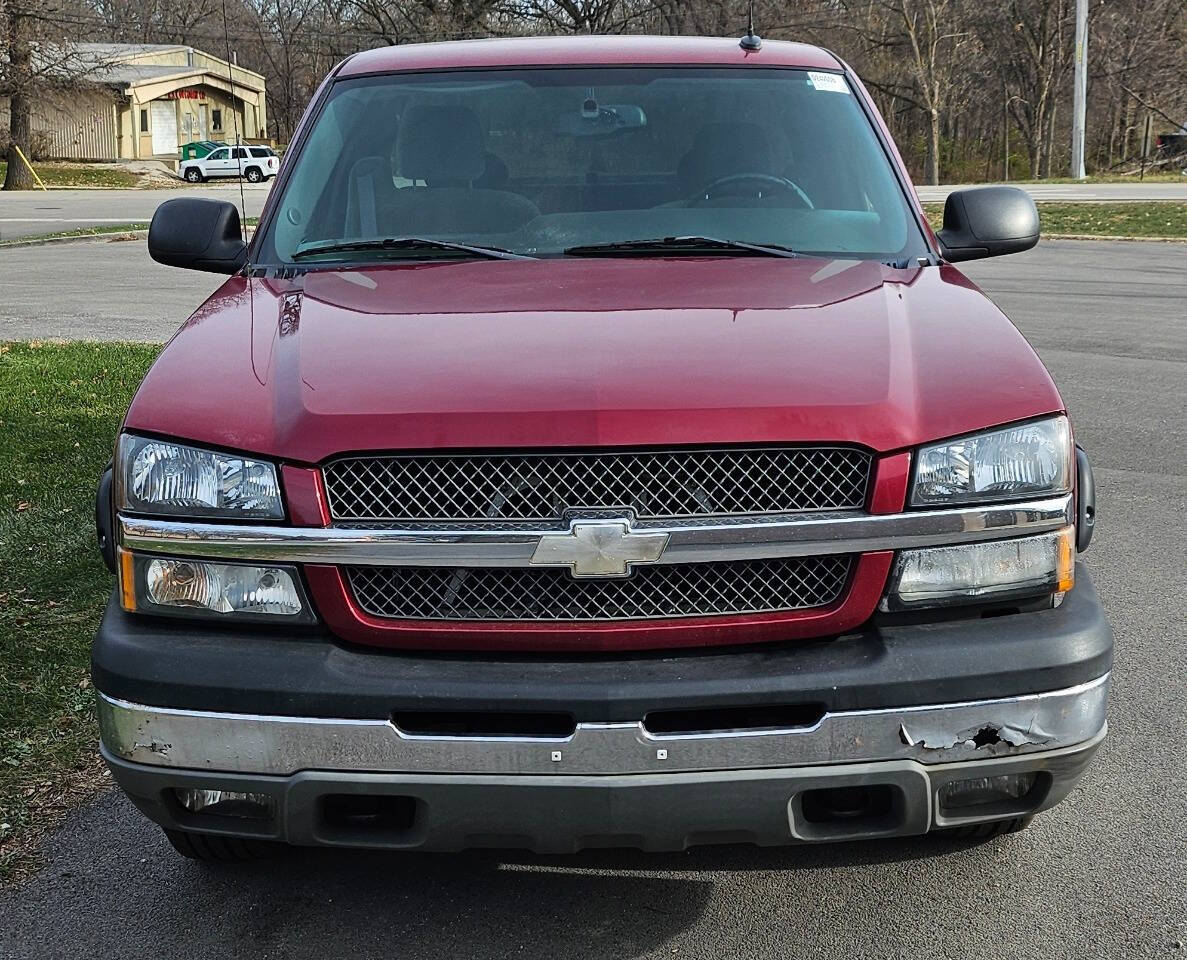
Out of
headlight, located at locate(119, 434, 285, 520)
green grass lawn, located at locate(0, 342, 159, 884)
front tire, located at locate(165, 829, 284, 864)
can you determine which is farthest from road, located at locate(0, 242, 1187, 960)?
headlight, located at locate(119, 434, 285, 520)

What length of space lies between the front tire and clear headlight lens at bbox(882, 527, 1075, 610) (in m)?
1.46

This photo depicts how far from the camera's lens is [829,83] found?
4312 millimetres

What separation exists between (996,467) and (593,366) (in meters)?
0.79

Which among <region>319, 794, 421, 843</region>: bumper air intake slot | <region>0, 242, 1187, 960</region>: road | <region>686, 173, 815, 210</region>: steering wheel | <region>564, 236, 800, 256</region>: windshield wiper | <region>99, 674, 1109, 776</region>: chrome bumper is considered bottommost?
<region>0, 242, 1187, 960</region>: road

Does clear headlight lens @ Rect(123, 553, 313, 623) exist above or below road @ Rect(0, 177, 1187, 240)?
below

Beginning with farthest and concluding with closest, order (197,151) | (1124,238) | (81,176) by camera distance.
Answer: (197,151)
(81,176)
(1124,238)

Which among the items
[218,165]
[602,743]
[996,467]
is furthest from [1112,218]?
[218,165]

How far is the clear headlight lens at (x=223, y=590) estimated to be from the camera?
104 inches

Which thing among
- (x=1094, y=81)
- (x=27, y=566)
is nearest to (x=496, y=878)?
(x=27, y=566)

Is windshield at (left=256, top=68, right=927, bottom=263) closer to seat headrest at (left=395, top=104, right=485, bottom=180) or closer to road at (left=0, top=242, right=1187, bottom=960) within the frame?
seat headrest at (left=395, top=104, right=485, bottom=180)

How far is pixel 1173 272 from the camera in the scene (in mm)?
16859

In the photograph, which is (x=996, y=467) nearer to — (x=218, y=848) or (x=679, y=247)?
(x=679, y=247)

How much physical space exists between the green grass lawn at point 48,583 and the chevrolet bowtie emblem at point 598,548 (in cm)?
164

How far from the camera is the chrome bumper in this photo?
248 centimetres
